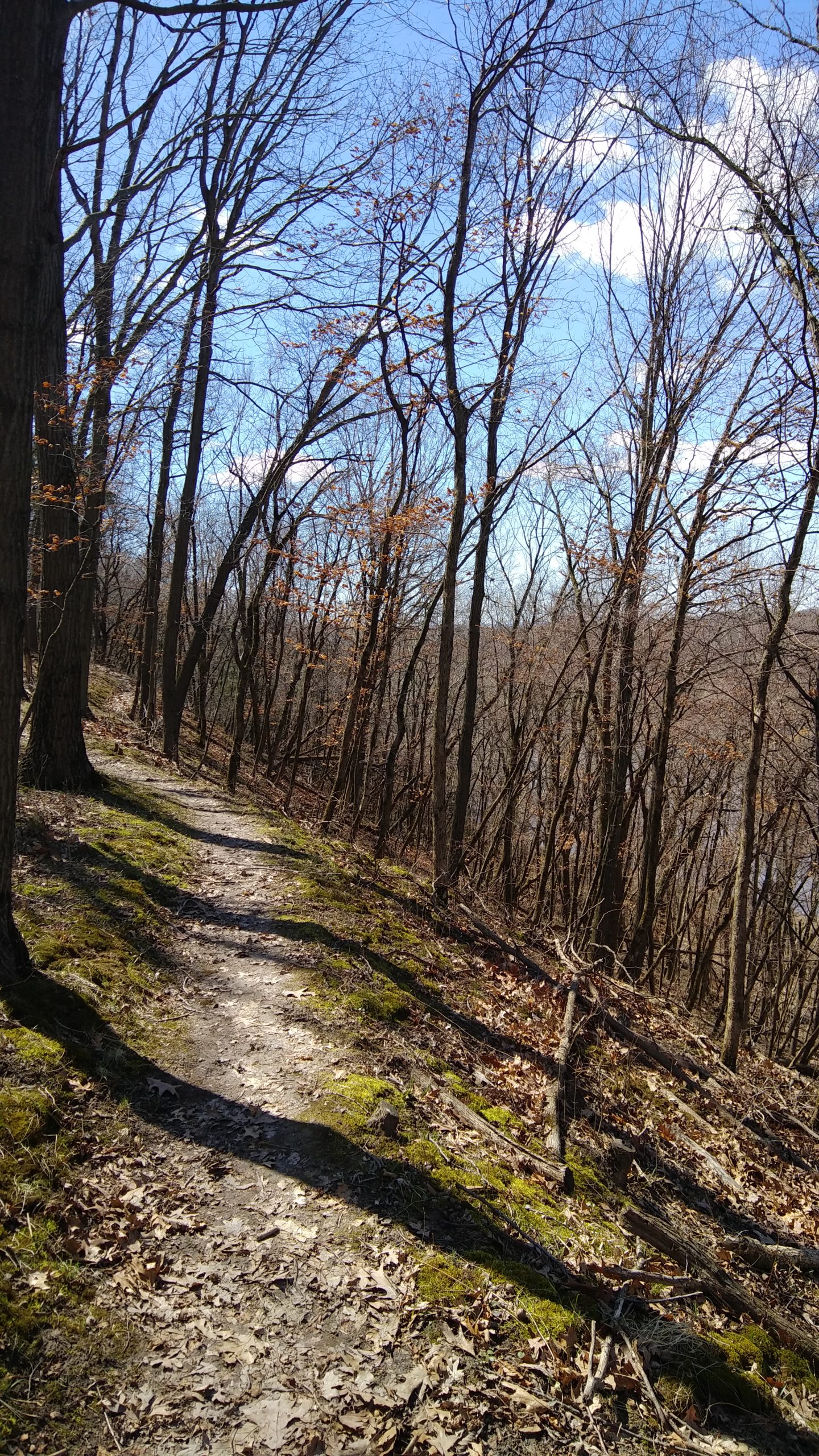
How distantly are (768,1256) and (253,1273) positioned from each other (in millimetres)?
3870

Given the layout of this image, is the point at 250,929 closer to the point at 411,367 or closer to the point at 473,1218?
the point at 473,1218

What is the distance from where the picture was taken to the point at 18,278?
384 centimetres

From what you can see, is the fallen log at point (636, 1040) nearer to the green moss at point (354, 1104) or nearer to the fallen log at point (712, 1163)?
the fallen log at point (712, 1163)

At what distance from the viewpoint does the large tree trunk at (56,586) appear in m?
8.16

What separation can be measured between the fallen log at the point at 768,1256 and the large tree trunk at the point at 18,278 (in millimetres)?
5054

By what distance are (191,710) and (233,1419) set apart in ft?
99.8

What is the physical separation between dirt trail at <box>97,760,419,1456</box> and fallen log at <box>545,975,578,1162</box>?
1.66 meters

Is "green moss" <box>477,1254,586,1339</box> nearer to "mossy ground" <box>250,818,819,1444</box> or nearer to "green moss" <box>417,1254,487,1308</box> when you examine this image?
"mossy ground" <box>250,818,819,1444</box>

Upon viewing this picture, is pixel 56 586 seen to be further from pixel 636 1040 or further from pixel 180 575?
pixel 636 1040

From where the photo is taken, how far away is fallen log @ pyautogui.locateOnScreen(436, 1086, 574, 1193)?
16.2 ft

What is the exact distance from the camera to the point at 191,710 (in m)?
31.8

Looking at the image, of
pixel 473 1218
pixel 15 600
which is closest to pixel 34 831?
pixel 15 600

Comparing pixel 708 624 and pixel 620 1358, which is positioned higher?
pixel 708 624

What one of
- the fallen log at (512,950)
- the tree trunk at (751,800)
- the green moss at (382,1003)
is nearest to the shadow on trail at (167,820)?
the fallen log at (512,950)
